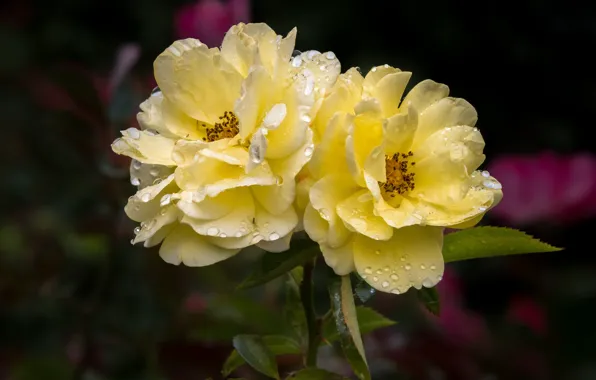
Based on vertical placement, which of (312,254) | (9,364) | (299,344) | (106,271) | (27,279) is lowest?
(9,364)

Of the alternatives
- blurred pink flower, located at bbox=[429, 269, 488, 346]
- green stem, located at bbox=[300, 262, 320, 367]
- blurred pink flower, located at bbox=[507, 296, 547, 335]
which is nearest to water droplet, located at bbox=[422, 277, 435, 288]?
green stem, located at bbox=[300, 262, 320, 367]

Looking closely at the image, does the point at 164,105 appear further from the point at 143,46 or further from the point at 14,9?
the point at 14,9

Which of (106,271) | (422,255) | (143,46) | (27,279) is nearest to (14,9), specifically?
(143,46)

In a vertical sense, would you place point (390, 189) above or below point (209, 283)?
above

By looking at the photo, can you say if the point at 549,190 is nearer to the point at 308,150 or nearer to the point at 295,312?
the point at 295,312

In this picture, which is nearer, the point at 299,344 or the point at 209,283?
the point at 299,344

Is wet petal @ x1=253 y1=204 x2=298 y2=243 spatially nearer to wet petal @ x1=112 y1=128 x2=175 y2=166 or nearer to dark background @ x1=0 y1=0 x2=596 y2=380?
wet petal @ x1=112 y1=128 x2=175 y2=166
